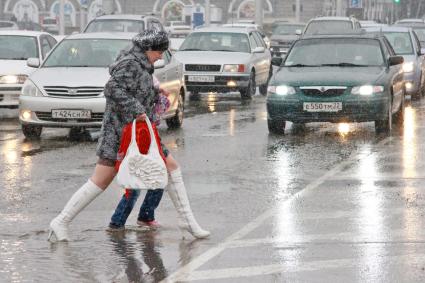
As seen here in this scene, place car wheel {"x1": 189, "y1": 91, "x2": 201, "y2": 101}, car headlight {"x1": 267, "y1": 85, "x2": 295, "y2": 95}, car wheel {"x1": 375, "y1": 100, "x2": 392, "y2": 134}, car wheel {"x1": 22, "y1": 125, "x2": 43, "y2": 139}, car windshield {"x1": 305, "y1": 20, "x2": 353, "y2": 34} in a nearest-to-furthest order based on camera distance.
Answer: car wheel {"x1": 22, "y1": 125, "x2": 43, "y2": 139} < car headlight {"x1": 267, "y1": 85, "x2": 295, "y2": 95} < car wheel {"x1": 375, "y1": 100, "x2": 392, "y2": 134} < car wheel {"x1": 189, "y1": 91, "x2": 201, "y2": 101} < car windshield {"x1": 305, "y1": 20, "x2": 353, "y2": 34}

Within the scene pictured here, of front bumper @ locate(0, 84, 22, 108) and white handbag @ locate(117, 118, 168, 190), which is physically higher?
white handbag @ locate(117, 118, 168, 190)

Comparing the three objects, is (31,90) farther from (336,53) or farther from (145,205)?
(145,205)

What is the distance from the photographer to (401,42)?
28.3 metres

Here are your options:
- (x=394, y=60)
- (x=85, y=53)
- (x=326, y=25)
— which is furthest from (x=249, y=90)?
(x=326, y=25)

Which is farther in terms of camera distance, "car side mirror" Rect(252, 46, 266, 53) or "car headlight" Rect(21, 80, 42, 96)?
"car side mirror" Rect(252, 46, 266, 53)

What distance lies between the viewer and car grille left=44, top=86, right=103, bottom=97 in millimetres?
17281

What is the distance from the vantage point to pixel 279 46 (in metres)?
53.8

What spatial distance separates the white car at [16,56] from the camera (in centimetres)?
2136

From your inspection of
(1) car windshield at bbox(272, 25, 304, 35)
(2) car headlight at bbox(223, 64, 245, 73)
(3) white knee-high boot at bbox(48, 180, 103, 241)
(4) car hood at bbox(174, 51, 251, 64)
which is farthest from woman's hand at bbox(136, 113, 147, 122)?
(1) car windshield at bbox(272, 25, 304, 35)

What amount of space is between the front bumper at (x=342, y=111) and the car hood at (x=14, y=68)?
17.3ft

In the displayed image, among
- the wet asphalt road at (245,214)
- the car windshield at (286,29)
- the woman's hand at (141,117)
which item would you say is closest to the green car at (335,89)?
the wet asphalt road at (245,214)

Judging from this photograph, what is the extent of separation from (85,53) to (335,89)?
12.1 feet

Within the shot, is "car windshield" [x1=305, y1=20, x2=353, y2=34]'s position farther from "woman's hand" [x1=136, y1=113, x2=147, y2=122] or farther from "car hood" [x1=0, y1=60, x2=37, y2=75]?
"woman's hand" [x1=136, y1=113, x2=147, y2=122]

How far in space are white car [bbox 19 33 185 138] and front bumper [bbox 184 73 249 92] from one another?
7.46 meters
